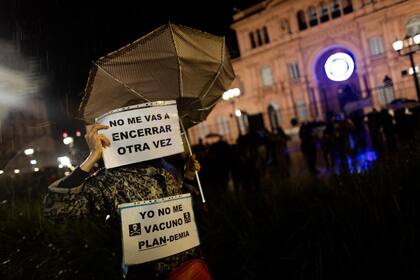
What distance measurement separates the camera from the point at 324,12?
37656mm

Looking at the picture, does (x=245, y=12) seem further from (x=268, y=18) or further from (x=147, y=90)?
(x=147, y=90)

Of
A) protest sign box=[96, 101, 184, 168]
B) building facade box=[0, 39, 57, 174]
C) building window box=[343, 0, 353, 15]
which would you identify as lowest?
protest sign box=[96, 101, 184, 168]

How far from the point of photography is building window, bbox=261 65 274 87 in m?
43.0

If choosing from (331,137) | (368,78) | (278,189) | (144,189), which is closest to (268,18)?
(368,78)

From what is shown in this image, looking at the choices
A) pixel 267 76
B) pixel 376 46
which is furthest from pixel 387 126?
pixel 267 76

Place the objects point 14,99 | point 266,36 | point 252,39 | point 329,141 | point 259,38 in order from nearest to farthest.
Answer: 1. point 329,141
2. point 14,99
3. point 266,36
4. point 259,38
5. point 252,39

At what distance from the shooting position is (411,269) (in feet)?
12.9

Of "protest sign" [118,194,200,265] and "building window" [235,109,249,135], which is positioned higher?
"building window" [235,109,249,135]

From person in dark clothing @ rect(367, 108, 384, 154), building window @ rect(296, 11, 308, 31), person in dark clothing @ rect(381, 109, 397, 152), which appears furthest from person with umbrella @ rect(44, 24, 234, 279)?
building window @ rect(296, 11, 308, 31)

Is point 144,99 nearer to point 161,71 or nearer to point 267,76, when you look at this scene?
point 161,71

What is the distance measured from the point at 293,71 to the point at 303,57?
181 cm

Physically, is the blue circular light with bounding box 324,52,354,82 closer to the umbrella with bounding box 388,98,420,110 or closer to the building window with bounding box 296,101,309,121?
the umbrella with bounding box 388,98,420,110

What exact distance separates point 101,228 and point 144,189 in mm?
3456

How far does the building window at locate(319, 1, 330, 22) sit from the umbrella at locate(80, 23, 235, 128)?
3601 cm
